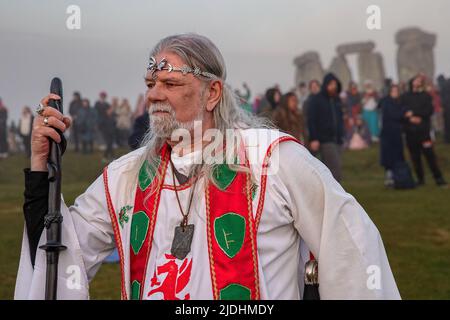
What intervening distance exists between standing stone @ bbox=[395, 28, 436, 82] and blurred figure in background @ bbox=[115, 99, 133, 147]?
9.78 metres

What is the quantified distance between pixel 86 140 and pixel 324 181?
1575 centimetres

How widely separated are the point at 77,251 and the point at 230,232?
631mm

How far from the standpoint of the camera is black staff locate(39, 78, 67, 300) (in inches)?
118

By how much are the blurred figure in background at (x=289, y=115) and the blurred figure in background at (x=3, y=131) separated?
901cm

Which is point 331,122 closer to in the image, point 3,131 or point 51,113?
point 51,113

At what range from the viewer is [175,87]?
3.53 m

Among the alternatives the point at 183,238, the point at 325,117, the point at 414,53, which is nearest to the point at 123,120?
the point at 325,117

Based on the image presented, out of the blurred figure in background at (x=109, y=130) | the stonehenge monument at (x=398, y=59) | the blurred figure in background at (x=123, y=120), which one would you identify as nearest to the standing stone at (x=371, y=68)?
the stonehenge monument at (x=398, y=59)

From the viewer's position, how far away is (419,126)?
14.1 metres

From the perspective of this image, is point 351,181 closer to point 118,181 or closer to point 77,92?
point 77,92

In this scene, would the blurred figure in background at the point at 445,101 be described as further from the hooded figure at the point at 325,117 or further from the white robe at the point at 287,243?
the white robe at the point at 287,243

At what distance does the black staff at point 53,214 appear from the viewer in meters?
3.01

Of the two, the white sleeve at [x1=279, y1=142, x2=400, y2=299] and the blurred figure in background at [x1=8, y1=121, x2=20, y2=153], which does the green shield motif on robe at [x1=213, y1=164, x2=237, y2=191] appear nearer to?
the white sleeve at [x1=279, y1=142, x2=400, y2=299]
